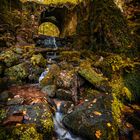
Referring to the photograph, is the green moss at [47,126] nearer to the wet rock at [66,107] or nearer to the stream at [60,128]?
the stream at [60,128]

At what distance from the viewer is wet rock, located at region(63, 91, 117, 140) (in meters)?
5.16

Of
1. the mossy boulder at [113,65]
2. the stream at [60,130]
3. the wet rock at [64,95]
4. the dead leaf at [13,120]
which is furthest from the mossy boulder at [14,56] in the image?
the dead leaf at [13,120]

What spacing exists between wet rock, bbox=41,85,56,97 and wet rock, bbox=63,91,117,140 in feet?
3.67

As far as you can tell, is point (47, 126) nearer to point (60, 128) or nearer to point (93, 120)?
point (60, 128)

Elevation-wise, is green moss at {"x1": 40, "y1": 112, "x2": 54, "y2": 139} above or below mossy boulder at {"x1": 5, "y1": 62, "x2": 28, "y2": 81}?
below

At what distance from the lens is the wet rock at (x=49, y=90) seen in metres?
6.82

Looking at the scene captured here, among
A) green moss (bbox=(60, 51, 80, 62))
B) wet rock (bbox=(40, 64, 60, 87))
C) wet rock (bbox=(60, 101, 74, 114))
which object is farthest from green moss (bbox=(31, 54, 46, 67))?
wet rock (bbox=(60, 101, 74, 114))

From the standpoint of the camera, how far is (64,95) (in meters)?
6.82

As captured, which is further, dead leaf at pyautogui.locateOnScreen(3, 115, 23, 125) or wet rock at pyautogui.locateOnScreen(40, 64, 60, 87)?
A: wet rock at pyautogui.locateOnScreen(40, 64, 60, 87)

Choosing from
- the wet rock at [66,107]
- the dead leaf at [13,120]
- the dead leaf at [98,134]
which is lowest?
the wet rock at [66,107]

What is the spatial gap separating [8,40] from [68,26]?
32.1 ft

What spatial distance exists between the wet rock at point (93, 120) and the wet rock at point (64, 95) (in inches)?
27.9

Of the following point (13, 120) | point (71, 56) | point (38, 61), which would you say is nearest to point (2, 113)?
point (13, 120)

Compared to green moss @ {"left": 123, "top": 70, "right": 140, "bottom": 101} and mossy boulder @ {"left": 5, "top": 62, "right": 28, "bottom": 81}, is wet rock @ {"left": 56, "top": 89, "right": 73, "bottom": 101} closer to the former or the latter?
mossy boulder @ {"left": 5, "top": 62, "right": 28, "bottom": 81}
